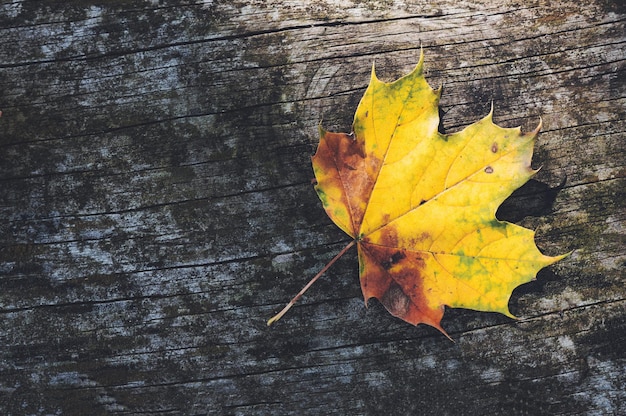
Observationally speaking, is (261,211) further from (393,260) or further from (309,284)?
(393,260)

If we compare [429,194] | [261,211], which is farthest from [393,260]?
[261,211]

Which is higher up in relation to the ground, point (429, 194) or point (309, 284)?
point (429, 194)

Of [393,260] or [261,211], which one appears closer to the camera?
[393,260]

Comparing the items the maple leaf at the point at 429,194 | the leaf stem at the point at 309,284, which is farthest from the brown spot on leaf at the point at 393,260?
the leaf stem at the point at 309,284

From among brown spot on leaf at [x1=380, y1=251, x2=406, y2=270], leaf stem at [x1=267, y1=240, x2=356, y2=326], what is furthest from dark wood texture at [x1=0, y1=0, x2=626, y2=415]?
brown spot on leaf at [x1=380, y1=251, x2=406, y2=270]

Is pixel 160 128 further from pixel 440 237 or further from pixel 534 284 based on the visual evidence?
pixel 534 284

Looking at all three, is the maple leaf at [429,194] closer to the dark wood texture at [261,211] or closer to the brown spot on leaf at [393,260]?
the brown spot on leaf at [393,260]

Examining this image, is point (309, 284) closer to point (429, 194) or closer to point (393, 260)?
point (393, 260)

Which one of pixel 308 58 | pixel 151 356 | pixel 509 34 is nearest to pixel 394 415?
pixel 151 356
